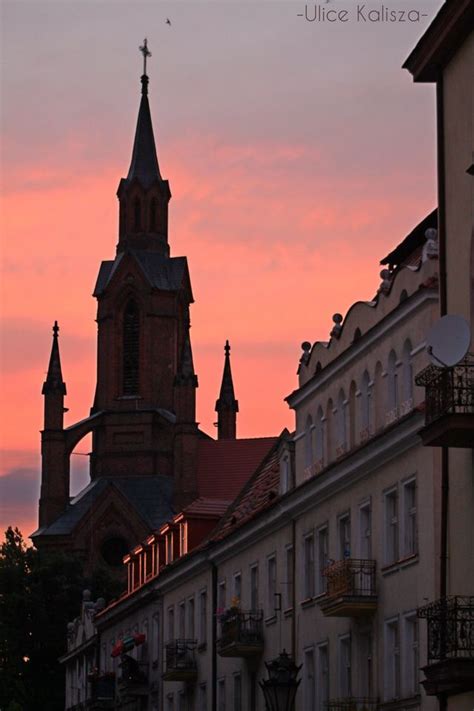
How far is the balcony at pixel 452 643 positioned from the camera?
1013 inches

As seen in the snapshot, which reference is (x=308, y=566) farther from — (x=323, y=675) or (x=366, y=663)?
(x=366, y=663)

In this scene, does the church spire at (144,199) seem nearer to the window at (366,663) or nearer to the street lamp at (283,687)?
the window at (366,663)

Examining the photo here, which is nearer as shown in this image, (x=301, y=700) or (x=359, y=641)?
(x=359, y=641)

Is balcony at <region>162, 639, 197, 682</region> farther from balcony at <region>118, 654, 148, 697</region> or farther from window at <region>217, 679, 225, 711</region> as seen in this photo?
balcony at <region>118, 654, 148, 697</region>

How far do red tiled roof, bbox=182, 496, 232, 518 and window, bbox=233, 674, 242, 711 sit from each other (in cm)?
1066

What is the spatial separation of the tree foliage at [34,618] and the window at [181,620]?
33.6m

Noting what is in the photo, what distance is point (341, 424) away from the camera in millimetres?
40750

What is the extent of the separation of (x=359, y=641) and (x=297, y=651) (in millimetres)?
6091

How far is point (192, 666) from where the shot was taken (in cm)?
5662

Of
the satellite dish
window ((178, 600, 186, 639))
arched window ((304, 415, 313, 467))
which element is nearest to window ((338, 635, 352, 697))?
arched window ((304, 415, 313, 467))

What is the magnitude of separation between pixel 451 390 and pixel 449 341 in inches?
24.8

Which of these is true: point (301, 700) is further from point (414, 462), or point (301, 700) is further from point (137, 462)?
point (137, 462)

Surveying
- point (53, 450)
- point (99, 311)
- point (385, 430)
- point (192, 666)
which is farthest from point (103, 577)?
point (385, 430)

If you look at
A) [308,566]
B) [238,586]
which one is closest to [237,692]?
[238,586]
